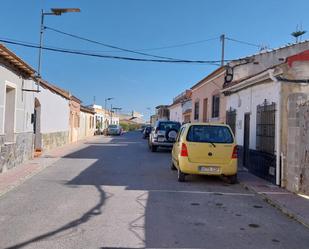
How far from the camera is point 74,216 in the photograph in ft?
23.6

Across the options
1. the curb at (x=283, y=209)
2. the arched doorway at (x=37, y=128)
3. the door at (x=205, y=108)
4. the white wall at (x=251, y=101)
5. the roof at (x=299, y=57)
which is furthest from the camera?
the door at (x=205, y=108)

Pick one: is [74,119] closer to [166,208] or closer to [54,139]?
[54,139]

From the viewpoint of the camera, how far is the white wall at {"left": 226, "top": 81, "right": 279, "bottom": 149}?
11.9m

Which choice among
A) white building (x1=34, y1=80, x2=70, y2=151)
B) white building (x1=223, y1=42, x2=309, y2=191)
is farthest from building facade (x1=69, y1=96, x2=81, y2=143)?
white building (x1=223, y1=42, x2=309, y2=191)

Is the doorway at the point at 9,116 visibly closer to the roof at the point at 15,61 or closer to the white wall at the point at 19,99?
the white wall at the point at 19,99

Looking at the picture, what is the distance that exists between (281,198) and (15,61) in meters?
9.02

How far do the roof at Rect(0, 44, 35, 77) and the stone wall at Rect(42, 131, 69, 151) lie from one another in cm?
655

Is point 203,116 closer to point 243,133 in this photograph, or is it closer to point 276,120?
point 243,133

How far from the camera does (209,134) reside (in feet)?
38.8

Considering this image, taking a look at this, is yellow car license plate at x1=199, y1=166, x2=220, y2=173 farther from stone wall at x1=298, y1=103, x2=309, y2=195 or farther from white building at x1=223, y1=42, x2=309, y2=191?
stone wall at x1=298, y1=103, x2=309, y2=195

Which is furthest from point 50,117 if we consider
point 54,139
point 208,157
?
point 208,157

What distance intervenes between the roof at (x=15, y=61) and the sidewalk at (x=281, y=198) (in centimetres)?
761

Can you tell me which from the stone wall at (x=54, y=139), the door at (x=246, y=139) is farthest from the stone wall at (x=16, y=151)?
the door at (x=246, y=139)

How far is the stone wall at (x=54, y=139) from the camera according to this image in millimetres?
22109
